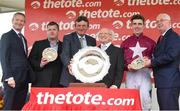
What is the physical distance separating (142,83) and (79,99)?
0.98 metres

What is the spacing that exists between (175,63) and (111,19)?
4.90 ft

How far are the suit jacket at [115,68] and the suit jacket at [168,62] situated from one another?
12.2 inches

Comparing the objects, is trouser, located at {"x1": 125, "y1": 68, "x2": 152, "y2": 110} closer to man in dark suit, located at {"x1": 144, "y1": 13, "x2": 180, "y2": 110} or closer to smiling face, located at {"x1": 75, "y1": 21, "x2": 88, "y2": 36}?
man in dark suit, located at {"x1": 144, "y1": 13, "x2": 180, "y2": 110}

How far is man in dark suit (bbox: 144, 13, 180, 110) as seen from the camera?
3.49 metres

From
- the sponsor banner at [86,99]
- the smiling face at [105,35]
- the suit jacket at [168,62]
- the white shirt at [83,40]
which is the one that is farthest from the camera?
the white shirt at [83,40]

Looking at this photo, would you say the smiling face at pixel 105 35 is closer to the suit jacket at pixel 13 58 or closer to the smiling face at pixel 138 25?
the smiling face at pixel 138 25

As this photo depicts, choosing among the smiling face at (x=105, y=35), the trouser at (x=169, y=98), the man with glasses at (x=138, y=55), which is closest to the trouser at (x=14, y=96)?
the smiling face at (x=105, y=35)

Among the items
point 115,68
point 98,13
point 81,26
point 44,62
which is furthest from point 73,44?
point 98,13

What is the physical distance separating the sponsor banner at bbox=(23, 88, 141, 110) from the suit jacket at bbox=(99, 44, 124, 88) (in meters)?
0.60

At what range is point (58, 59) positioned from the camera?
3883mm

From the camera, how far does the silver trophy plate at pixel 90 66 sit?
3.16 metres

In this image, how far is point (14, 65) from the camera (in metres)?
3.70

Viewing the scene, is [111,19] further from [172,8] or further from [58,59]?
[58,59]

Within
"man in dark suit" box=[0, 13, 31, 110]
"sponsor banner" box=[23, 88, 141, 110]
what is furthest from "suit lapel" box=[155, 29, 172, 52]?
"man in dark suit" box=[0, 13, 31, 110]
